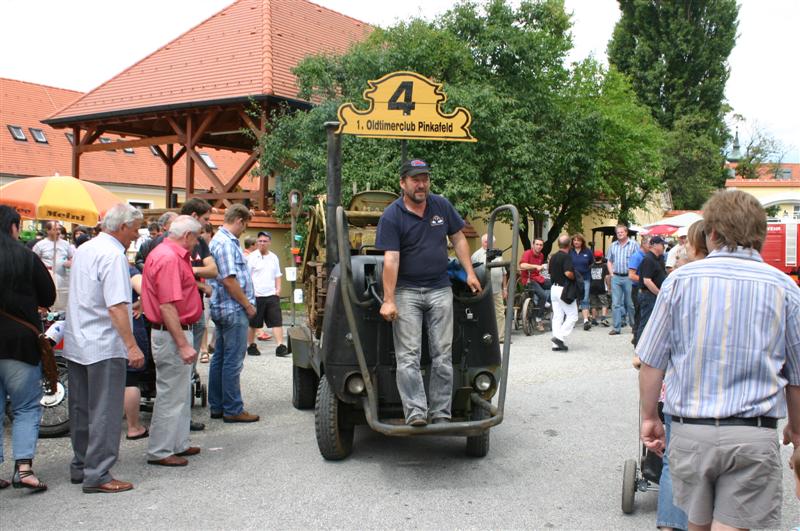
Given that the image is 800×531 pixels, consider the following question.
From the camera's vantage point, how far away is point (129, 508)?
474cm

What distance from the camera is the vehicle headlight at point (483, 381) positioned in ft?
18.7

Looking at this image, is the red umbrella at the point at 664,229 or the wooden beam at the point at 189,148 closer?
the wooden beam at the point at 189,148

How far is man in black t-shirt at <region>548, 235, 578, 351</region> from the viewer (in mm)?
11930

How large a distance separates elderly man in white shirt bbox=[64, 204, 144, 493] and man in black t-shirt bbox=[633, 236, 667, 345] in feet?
20.3

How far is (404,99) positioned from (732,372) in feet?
14.9

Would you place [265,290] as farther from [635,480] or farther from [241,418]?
[635,480]

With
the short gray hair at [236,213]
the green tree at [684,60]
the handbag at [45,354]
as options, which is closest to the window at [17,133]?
the green tree at [684,60]

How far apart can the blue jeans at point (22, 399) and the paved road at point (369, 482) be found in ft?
1.06

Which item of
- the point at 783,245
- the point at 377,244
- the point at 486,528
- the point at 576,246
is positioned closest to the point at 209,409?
the point at 377,244

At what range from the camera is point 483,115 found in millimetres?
17469

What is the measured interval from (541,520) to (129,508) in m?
2.54

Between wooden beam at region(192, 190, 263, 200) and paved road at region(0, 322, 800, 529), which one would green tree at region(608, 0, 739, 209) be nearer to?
wooden beam at region(192, 190, 263, 200)

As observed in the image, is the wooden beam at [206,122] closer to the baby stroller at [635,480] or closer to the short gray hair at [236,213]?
the short gray hair at [236,213]

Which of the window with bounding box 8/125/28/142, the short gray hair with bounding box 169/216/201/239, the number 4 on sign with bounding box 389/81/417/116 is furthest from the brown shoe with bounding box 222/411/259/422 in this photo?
the window with bounding box 8/125/28/142
